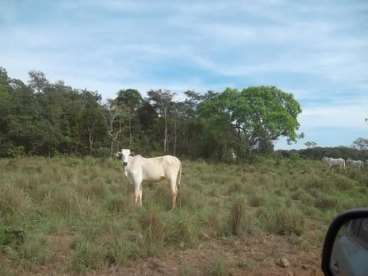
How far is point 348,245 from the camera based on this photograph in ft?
7.79

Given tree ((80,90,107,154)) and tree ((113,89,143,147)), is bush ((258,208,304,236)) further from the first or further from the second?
tree ((113,89,143,147))

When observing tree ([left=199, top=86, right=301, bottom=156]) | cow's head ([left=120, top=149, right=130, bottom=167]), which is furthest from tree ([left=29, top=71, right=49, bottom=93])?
cow's head ([left=120, top=149, right=130, bottom=167])

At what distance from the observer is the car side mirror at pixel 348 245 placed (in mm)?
2109

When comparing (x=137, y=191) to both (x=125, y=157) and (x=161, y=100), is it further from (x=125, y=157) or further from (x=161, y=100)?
(x=161, y=100)

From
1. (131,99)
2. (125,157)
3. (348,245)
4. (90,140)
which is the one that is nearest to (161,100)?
(131,99)

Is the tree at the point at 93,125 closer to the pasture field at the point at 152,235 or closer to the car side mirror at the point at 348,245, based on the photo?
the pasture field at the point at 152,235

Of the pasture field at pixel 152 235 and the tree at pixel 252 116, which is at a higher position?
the tree at pixel 252 116

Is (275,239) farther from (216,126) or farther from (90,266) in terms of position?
(216,126)

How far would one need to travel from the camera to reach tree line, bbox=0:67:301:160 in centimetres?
3288

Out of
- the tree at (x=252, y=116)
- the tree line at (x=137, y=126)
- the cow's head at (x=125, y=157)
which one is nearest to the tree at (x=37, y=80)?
the tree line at (x=137, y=126)

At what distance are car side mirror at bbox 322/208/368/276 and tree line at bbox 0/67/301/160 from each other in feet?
99.2

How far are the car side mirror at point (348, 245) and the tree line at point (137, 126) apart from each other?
30250mm

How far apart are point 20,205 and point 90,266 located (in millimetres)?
3116

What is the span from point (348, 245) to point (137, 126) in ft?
130
